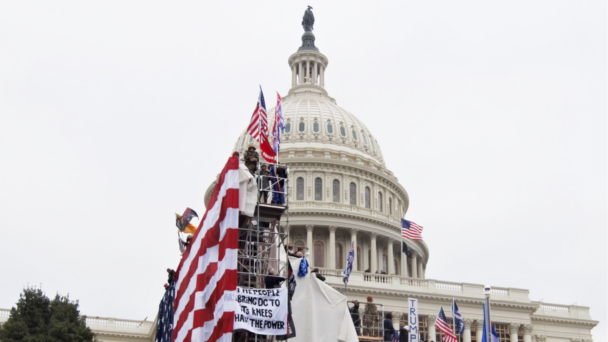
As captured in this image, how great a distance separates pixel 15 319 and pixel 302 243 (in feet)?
130

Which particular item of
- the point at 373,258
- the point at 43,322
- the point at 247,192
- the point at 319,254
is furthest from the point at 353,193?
the point at 247,192

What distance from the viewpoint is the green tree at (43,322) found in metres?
63.1

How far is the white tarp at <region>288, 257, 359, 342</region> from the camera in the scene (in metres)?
42.8

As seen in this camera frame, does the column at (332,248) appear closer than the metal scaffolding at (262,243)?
No

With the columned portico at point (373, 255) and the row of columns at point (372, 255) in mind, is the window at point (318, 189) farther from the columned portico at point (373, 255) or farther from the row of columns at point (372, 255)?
the columned portico at point (373, 255)

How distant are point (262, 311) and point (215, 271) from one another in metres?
2.52

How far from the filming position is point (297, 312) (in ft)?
140

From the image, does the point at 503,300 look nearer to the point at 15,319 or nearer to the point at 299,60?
the point at 15,319

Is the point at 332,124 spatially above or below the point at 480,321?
above

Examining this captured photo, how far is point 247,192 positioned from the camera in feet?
121

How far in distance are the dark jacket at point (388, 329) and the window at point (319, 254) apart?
53.8 metres

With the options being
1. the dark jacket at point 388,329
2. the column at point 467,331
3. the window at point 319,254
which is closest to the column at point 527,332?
the column at point 467,331

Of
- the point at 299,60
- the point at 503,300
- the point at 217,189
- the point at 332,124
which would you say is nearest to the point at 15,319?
the point at 217,189

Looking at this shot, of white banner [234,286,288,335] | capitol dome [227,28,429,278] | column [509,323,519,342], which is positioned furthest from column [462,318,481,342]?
white banner [234,286,288,335]
